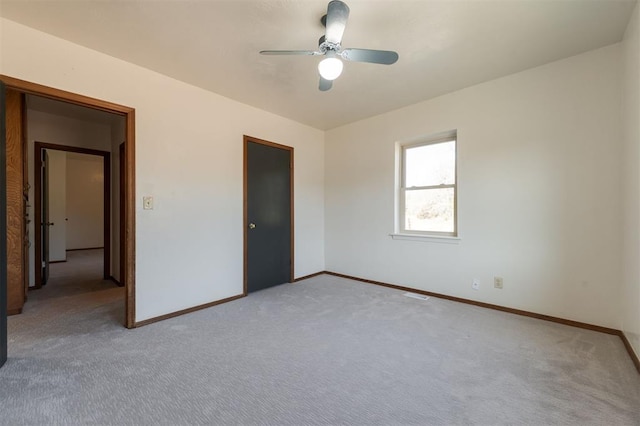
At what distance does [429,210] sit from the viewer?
3664 millimetres

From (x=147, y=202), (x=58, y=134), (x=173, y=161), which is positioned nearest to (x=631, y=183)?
(x=173, y=161)

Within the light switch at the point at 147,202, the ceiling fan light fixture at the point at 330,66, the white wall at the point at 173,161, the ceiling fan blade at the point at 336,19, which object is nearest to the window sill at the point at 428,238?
the white wall at the point at 173,161

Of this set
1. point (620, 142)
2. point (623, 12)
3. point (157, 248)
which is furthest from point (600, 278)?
point (157, 248)

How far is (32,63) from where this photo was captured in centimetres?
213

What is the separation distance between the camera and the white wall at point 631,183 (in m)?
1.89

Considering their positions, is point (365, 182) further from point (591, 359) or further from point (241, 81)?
point (591, 359)

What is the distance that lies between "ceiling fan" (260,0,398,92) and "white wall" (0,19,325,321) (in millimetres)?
1557

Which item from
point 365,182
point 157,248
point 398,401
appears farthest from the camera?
point 365,182

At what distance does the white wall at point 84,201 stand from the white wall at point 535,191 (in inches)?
330

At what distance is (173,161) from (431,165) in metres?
3.17

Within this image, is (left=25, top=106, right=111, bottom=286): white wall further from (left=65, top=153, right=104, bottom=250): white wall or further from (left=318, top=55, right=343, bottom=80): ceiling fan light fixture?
(left=318, top=55, right=343, bottom=80): ceiling fan light fixture

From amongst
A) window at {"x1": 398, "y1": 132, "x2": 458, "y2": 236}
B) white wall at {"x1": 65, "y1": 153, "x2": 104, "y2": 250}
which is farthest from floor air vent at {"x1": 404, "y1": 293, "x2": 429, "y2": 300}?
white wall at {"x1": 65, "y1": 153, "x2": 104, "y2": 250}

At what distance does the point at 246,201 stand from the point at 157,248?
3.87 feet

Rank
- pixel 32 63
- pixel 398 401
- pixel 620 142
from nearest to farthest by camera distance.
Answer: pixel 398 401 → pixel 32 63 → pixel 620 142
